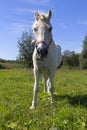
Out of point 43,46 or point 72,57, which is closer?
point 43,46

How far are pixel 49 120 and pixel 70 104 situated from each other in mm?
2676

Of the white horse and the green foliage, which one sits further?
the green foliage

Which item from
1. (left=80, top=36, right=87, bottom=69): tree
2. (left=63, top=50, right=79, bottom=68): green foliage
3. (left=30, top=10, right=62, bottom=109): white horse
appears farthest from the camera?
(left=63, top=50, right=79, bottom=68): green foliage

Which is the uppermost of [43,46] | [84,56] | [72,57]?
[84,56]

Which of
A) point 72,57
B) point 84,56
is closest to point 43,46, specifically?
point 72,57

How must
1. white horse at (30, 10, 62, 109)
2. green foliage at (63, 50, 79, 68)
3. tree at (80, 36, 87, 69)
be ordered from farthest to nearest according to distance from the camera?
green foliage at (63, 50, 79, 68), tree at (80, 36, 87, 69), white horse at (30, 10, 62, 109)

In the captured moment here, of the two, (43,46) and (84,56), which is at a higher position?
(84,56)

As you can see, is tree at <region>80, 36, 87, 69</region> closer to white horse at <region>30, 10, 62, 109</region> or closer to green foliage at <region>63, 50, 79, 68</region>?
green foliage at <region>63, 50, 79, 68</region>

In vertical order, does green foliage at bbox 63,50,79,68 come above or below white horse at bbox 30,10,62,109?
above

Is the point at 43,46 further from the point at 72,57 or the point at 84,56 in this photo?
the point at 84,56

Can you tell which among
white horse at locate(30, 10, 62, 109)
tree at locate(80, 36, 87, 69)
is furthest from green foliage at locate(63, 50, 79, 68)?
white horse at locate(30, 10, 62, 109)

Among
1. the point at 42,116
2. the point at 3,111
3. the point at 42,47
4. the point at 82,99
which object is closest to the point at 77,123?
the point at 42,116

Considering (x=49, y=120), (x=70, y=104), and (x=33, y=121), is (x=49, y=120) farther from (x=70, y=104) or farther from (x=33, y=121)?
(x=70, y=104)

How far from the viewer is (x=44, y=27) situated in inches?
305
